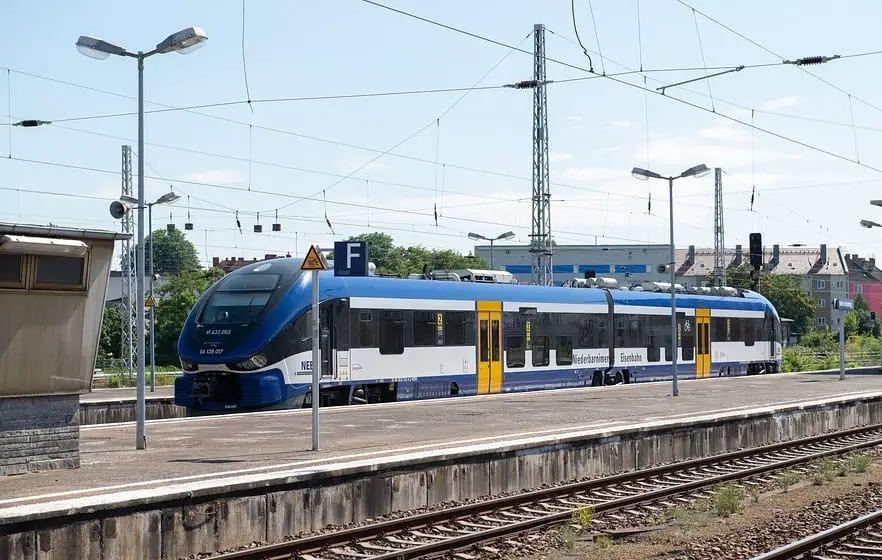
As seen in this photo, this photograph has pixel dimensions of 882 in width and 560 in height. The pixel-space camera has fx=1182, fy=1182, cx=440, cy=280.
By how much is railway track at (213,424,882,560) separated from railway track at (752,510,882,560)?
99.6 inches

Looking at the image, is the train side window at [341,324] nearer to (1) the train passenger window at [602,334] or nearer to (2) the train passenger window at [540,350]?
(2) the train passenger window at [540,350]

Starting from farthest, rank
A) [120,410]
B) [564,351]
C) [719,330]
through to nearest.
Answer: [719,330] → [564,351] → [120,410]

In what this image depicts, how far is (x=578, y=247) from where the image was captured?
120 metres

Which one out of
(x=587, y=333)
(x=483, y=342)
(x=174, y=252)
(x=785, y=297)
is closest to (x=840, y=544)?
(x=483, y=342)

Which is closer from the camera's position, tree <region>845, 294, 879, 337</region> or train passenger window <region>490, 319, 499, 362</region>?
train passenger window <region>490, 319, 499, 362</region>

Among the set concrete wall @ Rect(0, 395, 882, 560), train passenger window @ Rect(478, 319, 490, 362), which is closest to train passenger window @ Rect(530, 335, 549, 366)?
train passenger window @ Rect(478, 319, 490, 362)

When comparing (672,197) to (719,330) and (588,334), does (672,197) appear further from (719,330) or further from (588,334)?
(719,330)

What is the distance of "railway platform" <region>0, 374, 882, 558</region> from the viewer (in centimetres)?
1116

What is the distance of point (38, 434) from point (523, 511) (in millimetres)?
5691

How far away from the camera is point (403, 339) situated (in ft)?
88.3

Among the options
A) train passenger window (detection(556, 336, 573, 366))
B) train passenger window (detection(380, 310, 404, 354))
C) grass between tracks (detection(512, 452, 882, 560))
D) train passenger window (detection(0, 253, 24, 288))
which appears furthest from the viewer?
train passenger window (detection(556, 336, 573, 366))

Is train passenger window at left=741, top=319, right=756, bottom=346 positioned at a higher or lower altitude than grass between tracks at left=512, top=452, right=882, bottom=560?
higher

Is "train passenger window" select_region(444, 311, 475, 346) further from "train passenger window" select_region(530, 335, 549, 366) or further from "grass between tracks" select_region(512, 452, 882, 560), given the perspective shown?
"grass between tracks" select_region(512, 452, 882, 560)

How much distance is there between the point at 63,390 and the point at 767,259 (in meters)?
148
